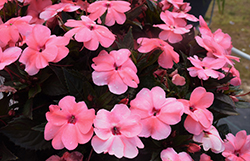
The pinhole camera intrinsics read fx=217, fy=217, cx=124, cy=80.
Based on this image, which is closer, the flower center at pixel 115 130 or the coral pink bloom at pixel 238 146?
the flower center at pixel 115 130

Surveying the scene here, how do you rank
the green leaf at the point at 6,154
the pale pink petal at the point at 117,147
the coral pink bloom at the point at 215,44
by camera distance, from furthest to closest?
the coral pink bloom at the point at 215,44 < the green leaf at the point at 6,154 < the pale pink petal at the point at 117,147

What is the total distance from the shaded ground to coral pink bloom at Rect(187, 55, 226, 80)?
2.06m

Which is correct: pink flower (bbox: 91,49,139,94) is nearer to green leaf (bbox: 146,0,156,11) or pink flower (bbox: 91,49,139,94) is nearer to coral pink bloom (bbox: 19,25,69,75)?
coral pink bloom (bbox: 19,25,69,75)

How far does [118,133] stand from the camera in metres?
0.39

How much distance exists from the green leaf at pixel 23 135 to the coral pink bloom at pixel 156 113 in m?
0.24

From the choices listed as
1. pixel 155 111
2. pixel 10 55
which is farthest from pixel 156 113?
pixel 10 55

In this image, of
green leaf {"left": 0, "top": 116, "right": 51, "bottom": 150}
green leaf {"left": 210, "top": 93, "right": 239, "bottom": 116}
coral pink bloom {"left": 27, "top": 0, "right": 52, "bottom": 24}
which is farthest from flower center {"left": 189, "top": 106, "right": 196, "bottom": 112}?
coral pink bloom {"left": 27, "top": 0, "right": 52, "bottom": 24}

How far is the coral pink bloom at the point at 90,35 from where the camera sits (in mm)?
452

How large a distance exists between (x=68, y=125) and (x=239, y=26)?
11.7 feet

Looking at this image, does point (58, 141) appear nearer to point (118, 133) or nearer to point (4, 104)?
point (118, 133)

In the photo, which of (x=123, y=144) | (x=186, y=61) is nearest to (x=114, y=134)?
(x=123, y=144)

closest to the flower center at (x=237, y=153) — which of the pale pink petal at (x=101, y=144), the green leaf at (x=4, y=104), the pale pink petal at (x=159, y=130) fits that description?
the pale pink petal at (x=159, y=130)

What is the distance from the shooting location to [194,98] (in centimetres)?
47

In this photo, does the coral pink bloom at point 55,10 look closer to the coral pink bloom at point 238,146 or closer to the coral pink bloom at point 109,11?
the coral pink bloom at point 109,11
